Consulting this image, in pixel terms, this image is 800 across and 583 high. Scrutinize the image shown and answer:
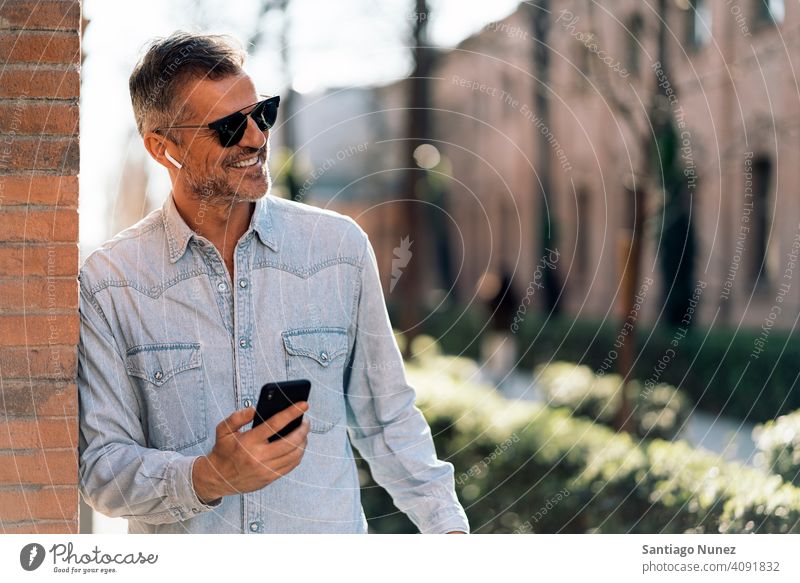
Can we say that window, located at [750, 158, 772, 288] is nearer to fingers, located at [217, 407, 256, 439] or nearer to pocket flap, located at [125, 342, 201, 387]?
pocket flap, located at [125, 342, 201, 387]

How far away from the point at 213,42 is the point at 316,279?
65cm

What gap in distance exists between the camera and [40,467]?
104 inches

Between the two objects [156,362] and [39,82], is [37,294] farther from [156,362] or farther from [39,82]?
[39,82]

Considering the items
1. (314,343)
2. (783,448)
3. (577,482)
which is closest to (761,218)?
(577,482)

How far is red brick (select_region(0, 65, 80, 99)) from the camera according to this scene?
2.62 meters

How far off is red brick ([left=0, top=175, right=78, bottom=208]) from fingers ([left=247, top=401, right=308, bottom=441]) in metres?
0.75

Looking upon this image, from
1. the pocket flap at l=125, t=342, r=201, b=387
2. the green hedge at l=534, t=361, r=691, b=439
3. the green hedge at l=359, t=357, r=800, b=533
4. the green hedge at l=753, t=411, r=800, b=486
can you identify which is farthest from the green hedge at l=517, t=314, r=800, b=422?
the pocket flap at l=125, t=342, r=201, b=387

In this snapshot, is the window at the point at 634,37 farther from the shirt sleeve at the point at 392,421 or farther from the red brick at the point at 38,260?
the red brick at the point at 38,260

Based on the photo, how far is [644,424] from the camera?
8.50 metres

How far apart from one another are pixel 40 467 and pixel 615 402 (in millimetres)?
6769

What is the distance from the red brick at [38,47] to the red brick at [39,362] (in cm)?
70
